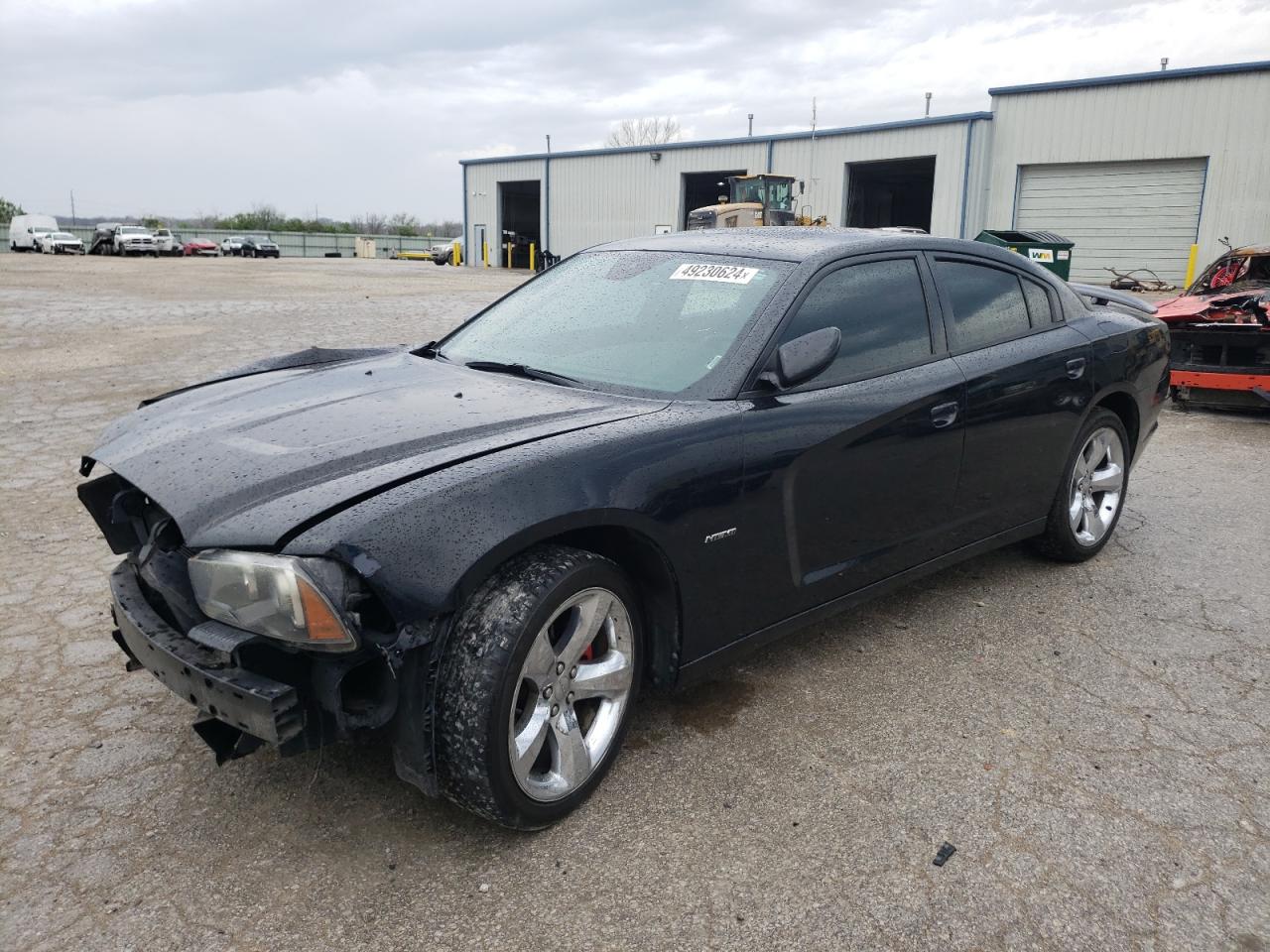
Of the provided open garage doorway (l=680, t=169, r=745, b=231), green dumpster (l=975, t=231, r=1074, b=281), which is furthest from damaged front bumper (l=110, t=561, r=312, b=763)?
open garage doorway (l=680, t=169, r=745, b=231)

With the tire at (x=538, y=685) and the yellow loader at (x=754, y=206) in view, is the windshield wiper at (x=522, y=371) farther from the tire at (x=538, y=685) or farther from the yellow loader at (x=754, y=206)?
the yellow loader at (x=754, y=206)

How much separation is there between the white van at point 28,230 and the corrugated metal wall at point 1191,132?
4846 cm

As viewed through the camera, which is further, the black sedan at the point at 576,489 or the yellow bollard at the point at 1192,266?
the yellow bollard at the point at 1192,266

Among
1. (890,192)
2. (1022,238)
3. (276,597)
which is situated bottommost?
(276,597)

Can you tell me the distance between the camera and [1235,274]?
30.3 ft

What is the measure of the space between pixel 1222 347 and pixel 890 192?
110ft

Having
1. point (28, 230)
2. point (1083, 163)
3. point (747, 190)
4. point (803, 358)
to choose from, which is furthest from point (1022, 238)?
point (28, 230)

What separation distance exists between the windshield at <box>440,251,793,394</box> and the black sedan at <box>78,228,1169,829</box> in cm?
1

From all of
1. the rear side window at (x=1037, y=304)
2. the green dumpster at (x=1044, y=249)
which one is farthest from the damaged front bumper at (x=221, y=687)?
the green dumpster at (x=1044, y=249)

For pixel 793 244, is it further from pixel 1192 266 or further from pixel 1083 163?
pixel 1083 163

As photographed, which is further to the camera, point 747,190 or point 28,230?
→ point 28,230

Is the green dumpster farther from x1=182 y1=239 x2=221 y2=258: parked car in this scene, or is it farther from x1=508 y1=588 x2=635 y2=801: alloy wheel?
x1=182 y1=239 x2=221 y2=258: parked car

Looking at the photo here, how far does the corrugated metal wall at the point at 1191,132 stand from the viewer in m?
23.0

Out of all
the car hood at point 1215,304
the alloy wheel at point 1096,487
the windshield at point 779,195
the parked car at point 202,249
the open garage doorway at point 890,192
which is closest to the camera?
the alloy wheel at point 1096,487
